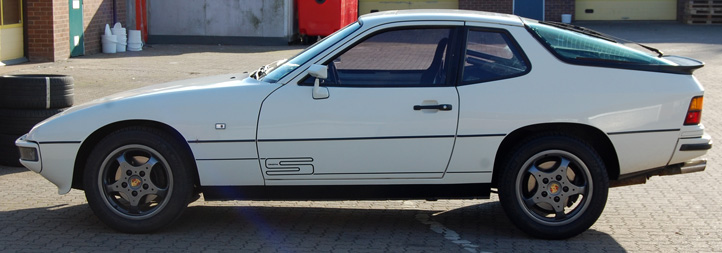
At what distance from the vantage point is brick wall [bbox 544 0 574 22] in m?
30.8

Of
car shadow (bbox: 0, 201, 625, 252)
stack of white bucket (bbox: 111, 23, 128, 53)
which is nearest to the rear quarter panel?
car shadow (bbox: 0, 201, 625, 252)

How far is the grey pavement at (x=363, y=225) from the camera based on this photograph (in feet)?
20.1

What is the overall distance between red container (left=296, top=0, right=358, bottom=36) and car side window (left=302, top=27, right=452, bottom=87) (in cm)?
1640

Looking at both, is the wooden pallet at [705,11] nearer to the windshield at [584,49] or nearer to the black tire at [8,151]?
the windshield at [584,49]

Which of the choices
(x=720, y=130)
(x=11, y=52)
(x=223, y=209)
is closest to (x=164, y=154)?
(x=223, y=209)

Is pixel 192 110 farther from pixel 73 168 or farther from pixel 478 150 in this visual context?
pixel 478 150

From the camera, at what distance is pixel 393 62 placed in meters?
6.42

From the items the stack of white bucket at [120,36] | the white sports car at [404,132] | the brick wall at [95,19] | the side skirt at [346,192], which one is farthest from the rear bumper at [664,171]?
the stack of white bucket at [120,36]

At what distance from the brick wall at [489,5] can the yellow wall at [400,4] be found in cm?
32

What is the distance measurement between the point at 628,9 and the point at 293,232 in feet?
87.3

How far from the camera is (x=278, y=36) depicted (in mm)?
23297

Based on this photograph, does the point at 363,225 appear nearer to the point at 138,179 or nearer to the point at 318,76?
the point at 318,76

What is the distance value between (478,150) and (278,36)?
17538 mm

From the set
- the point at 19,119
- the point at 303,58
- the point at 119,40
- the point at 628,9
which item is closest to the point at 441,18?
the point at 303,58
